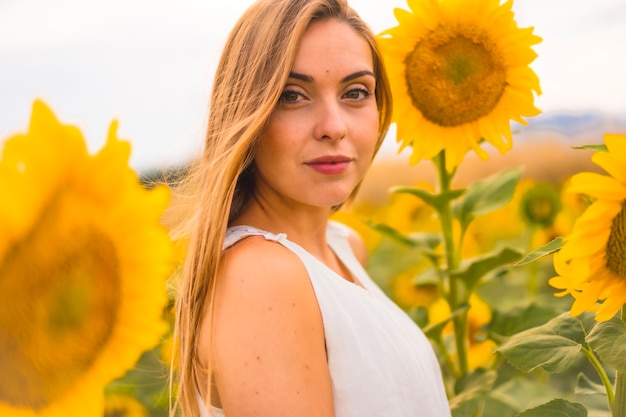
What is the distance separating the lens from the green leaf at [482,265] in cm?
203

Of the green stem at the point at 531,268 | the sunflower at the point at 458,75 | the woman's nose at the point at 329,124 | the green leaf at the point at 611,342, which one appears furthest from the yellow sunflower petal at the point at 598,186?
the green stem at the point at 531,268

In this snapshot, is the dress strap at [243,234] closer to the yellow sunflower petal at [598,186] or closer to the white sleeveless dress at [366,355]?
the white sleeveless dress at [366,355]

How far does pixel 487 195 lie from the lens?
215 centimetres

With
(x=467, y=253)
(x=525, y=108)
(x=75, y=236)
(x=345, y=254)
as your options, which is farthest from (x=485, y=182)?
(x=75, y=236)

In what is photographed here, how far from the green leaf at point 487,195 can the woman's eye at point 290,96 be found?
76 centimetres

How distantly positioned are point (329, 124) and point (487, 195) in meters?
0.78

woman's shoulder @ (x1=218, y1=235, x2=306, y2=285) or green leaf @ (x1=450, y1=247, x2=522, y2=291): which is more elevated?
woman's shoulder @ (x1=218, y1=235, x2=306, y2=285)

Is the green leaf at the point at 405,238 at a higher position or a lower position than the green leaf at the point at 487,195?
lower

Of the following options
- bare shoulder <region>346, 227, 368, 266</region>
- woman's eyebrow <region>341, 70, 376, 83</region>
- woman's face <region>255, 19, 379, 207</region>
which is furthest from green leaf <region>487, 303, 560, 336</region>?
woman's eyebrow <region>341, 70, 376, 83</region>

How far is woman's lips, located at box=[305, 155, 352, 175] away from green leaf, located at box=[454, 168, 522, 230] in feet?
2.18

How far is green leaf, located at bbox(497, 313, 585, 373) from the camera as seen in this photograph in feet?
4.67

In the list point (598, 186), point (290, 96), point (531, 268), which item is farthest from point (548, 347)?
point (531, 268)

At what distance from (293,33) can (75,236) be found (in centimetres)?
99

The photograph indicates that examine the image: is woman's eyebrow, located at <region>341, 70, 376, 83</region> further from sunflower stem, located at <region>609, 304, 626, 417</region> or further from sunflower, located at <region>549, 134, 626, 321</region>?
sunflower stem, located at <region>609, 304, 626, 417</region>
